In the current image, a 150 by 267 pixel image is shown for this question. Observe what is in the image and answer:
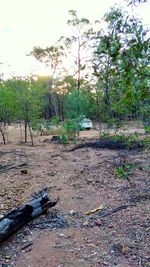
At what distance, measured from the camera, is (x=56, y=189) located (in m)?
7.55

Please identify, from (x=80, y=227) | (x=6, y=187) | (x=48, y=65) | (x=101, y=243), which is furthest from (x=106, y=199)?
(x=48, y=65)

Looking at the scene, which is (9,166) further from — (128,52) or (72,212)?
(128,52)

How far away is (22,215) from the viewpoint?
525 cm

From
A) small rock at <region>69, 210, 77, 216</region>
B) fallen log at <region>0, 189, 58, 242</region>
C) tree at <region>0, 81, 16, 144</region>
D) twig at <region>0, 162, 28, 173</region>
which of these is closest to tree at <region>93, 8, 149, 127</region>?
fallen log at <region>0, 189, 58, 242</region>

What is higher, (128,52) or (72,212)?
(128,52)

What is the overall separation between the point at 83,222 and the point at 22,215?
1.04 meters

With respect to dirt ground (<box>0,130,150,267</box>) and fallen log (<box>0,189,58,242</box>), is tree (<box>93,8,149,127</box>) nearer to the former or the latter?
dirt ground (<box>0,130,150,267</box>)

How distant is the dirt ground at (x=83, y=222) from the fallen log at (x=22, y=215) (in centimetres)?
12

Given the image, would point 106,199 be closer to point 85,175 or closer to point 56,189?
point 56,189

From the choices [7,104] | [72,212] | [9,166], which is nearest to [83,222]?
[72,212]

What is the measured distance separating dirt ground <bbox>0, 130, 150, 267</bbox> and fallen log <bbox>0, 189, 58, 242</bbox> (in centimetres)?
12

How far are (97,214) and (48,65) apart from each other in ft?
92.7

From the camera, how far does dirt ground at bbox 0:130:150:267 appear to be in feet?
14.4

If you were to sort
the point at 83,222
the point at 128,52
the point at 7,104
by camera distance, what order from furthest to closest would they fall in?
the point at 7,104 < the point at 83,222 < the point at 128,52
